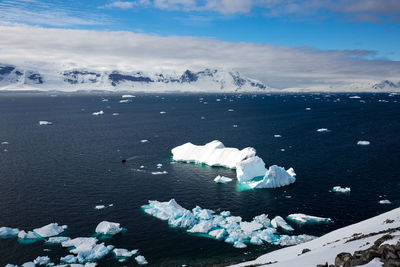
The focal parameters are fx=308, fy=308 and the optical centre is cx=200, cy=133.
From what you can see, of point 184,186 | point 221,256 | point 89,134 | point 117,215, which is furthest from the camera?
point 89,134

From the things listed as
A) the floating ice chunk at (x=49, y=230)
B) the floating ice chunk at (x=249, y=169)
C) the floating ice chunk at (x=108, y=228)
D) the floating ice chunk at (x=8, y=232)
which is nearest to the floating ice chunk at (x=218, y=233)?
the floating ice chunk at (x=108, y=228)

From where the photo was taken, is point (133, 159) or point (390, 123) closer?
point (133, 159)

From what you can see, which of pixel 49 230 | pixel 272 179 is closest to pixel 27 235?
pixel 49 230

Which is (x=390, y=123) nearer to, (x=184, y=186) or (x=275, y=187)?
(x=275, y=187)

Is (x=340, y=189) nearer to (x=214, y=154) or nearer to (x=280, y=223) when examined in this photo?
(x=280, y=223)

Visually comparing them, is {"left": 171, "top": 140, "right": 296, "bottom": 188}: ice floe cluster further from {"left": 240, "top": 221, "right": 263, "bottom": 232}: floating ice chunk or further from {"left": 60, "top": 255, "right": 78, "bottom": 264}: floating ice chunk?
{"left": 60, "top": 255, "right": 78, "bottom": 264}: floating ice chunk

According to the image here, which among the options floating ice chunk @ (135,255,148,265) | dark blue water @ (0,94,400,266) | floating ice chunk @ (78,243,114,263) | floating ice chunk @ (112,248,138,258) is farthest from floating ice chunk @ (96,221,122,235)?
floating ice chunk @ (135,255,148,265)

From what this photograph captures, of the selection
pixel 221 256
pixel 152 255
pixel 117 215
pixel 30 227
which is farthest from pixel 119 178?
pixel 221 256
